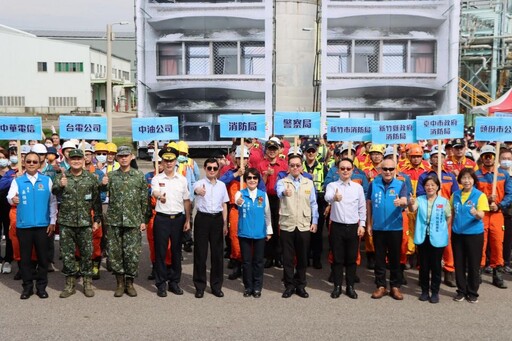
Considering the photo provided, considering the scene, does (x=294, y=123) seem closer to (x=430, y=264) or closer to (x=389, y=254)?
(x=389, y=254)

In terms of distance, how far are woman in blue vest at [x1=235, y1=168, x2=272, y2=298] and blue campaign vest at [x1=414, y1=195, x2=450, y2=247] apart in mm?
A: 1791

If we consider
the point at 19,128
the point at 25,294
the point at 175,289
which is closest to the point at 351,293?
the point at 175,289

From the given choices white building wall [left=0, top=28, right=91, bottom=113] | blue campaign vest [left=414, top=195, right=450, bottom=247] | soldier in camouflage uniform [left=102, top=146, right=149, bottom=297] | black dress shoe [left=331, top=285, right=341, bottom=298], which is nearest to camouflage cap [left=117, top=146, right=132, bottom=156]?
soldier in camouflage uniform [left=102, top=146, right=149, bottom=297]

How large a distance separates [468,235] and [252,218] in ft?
8.10

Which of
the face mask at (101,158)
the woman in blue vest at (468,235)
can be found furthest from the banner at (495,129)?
the face mask at (101,158)

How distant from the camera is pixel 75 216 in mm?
6762

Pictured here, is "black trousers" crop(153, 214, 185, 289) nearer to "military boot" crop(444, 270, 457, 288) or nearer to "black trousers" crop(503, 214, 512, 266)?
"military boot" crop(444, 270, 457, 288)

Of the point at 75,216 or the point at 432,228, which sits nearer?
the point at 432,228

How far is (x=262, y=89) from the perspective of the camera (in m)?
19.2

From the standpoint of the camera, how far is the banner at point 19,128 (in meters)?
7.73

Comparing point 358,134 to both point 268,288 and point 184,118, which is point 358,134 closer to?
point 268,288

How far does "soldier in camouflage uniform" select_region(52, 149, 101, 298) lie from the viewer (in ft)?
22.2

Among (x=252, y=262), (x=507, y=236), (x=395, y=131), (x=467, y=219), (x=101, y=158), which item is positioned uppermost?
(x=395, y=131)

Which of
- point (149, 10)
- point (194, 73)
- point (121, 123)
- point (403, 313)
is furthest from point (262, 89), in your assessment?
point (121, 123)
